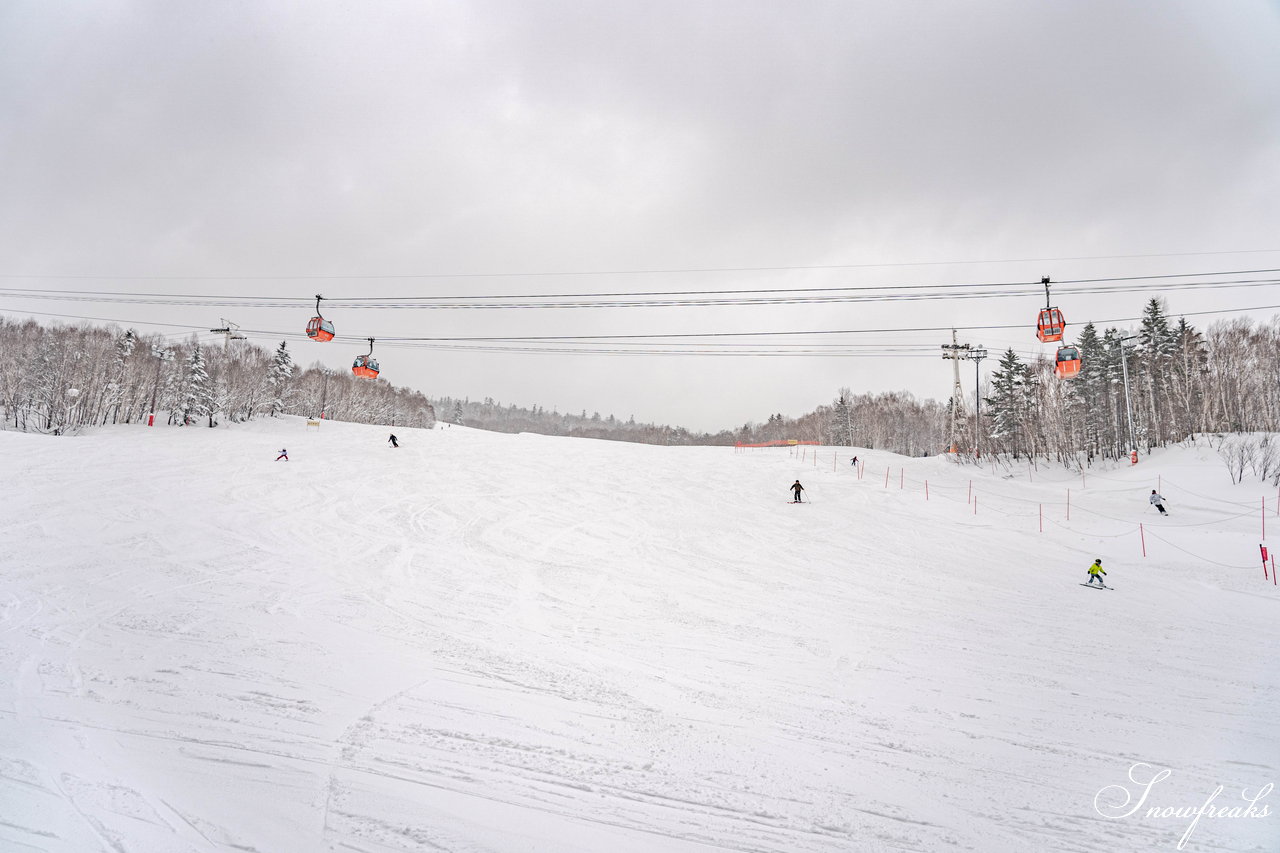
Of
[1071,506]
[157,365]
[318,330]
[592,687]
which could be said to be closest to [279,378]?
[157,365]

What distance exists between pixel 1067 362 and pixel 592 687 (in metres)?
22.4

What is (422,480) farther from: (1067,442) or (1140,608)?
(1067,442)

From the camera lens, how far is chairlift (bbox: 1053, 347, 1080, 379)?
19.1m

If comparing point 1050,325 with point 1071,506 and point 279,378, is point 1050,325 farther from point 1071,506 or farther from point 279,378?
point 279,378

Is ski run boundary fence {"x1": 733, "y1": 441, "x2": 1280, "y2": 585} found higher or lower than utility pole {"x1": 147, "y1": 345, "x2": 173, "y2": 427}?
lower

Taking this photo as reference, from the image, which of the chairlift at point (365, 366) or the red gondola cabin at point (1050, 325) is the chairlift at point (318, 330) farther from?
the red gondola cabin at point (1050, 325)

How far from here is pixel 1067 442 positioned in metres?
46.0

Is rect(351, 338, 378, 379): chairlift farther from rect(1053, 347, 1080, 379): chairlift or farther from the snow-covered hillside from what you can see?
rect(1053, 347, 1080, 379): chairlift

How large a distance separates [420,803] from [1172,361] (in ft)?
220

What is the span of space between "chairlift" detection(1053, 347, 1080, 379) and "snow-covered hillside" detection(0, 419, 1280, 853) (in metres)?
7.06

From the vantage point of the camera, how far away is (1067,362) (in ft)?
63.3

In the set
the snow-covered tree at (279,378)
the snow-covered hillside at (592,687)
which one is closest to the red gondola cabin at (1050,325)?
the snow-covered hillside at (592,687)

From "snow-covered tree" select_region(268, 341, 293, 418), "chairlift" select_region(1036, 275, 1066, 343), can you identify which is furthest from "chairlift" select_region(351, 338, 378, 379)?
"snow-covered tree" select_region(268, 341, 293, 418)

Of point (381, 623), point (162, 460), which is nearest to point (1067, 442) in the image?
point (381, 623)
